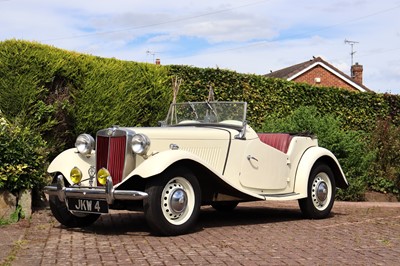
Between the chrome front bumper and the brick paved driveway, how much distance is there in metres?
0.47

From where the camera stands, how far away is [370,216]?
29.0 ft

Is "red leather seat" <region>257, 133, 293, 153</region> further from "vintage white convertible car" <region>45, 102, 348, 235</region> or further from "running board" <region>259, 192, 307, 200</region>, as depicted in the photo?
"running board" <region>259, 192, 307, 200</region>

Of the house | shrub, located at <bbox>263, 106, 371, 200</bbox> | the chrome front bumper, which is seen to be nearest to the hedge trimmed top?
shrub, located at <bbox>263, 106, 371, 200</bbox>

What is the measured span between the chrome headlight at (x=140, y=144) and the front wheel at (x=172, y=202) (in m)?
0.39

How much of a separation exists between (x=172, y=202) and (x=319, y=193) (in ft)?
9.26

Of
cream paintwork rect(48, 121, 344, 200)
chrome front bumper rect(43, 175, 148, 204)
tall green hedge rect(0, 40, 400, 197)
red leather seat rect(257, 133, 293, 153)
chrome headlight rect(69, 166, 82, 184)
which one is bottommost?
chrome front bumper rect(43, 175, 148, 204)

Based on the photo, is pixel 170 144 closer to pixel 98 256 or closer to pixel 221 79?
pixel 98 256

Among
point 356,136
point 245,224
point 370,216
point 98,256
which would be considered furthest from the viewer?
point 356,136

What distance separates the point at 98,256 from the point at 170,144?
6.55 feet

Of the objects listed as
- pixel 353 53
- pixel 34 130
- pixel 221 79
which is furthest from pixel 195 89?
pixel 353 53

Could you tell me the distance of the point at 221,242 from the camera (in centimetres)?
608

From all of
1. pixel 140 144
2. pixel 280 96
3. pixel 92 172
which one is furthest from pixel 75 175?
pixel 280 96

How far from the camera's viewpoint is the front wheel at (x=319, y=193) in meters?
8.22

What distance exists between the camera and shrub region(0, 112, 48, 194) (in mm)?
8047
